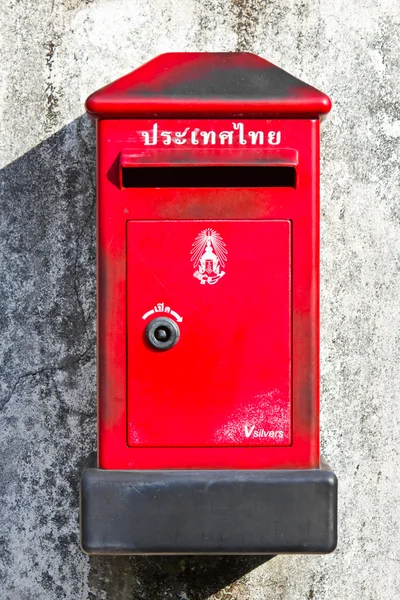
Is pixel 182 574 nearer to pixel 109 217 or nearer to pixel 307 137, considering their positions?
pixel 109 217

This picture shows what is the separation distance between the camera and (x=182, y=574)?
7.73 ft

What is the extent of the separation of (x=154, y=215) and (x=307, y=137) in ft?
1.37

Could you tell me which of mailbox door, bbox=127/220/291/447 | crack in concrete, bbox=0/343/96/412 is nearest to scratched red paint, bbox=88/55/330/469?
mailbox door, bbox=127/220/291/447

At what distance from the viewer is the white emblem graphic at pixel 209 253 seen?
178 cm

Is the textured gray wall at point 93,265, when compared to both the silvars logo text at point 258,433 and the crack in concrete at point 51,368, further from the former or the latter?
the silvars logo text at point 258,433

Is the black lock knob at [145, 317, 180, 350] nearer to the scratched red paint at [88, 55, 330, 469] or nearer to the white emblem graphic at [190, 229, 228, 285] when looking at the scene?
the scratched red paint at [88, 55, 330, 469]

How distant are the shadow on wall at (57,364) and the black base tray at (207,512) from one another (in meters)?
0.59

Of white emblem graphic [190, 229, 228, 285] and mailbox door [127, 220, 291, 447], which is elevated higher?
white emblem graphic [190, 229, 228, 285]

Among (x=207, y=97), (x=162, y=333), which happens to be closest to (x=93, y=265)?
(x=162, y=333)

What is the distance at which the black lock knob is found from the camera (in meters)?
1.77

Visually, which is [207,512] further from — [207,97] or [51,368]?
[207,97]

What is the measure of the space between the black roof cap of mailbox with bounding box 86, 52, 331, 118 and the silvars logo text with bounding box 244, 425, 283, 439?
2.53 feet

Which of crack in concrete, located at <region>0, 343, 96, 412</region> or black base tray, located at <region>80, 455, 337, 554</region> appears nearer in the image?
black base tray, located at <region>80, 455, 337, 554</region>

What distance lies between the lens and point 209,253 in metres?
1.78
